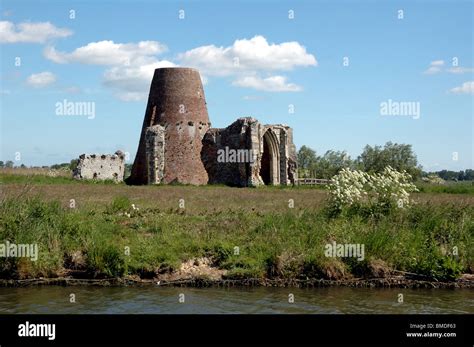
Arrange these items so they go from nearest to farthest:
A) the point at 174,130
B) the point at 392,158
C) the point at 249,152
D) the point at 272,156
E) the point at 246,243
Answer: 1. the point at 246,243
2. the point at 249,152
3. the point at 174,130
4. the point at 272,156
5. the point at 392,158

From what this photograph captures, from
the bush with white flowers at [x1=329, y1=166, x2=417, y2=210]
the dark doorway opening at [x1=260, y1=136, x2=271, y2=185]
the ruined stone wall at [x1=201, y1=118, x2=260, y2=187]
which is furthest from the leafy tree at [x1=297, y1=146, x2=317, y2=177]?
the bush with white flowers at [x1=329, y1=166, x2=417, y2=210]

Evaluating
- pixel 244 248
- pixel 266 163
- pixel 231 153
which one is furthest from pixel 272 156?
pixel 244 248

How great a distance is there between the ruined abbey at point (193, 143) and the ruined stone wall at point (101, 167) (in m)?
2.79

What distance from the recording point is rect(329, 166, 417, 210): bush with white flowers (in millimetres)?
15031

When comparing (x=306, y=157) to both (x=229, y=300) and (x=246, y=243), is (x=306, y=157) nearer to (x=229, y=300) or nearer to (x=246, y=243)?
(x=246, y=243)

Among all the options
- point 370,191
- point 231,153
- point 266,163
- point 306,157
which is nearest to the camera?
point 370,191

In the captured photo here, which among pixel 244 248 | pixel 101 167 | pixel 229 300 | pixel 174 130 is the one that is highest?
pixel 174 130

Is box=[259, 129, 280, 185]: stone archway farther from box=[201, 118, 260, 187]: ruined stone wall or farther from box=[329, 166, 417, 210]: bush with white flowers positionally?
box=[329, 166, 417, 210]: bush with white flowers

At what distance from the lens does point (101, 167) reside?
136 ft

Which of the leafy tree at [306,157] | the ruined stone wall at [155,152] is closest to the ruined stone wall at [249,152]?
the ruined stone wall at [155,152]

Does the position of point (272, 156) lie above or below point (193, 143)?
below

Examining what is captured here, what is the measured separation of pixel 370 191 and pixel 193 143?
76.5 ft

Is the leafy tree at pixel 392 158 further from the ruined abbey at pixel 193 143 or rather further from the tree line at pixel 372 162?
the ruined abbey at pixel 193 143

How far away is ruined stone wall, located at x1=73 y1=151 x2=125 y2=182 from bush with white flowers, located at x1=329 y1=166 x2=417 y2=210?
1088 inches
